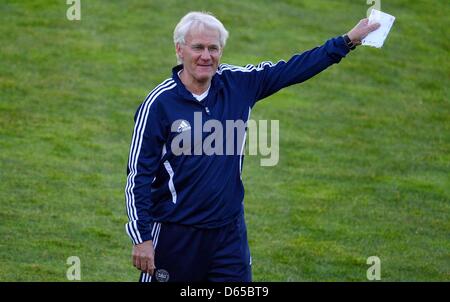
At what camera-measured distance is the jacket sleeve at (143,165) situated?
19.7 ft

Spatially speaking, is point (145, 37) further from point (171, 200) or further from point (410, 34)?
point (171, 200)

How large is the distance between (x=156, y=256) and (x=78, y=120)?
747 centimetres

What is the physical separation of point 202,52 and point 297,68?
642 millimetres

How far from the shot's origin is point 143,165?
19.7ft

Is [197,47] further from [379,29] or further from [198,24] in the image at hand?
[379,29]

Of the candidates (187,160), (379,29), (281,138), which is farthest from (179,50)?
(281,138)

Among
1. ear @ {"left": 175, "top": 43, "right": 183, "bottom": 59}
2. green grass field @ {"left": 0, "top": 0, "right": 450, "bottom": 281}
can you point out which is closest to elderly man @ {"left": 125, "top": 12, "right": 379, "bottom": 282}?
ear @ {"left": 175, "top": 43, "right": 183, "bottom": 59}

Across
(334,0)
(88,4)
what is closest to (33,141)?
(88,4)

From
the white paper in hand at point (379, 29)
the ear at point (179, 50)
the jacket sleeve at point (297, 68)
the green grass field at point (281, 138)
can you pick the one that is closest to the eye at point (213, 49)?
the ear at point (179, 50)

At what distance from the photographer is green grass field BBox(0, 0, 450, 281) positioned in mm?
9906

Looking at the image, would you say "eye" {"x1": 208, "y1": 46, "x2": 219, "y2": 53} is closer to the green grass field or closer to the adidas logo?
the adidas logo

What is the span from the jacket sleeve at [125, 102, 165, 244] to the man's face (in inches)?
13.6

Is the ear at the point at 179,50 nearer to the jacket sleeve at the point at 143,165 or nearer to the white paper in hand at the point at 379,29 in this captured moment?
the jacket sleeve at the point at 143,165
